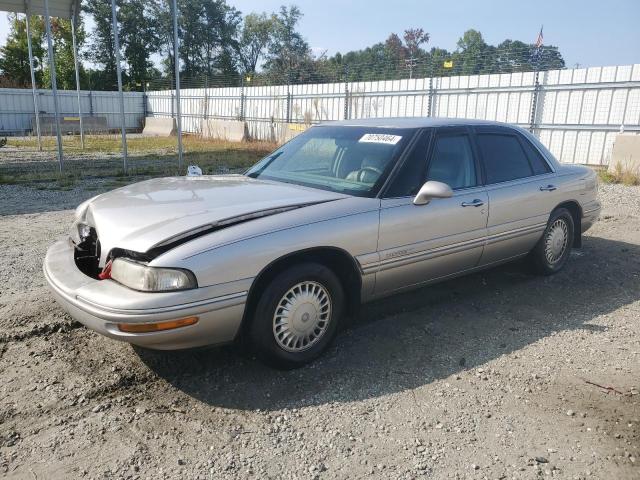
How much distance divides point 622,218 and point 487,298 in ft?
15.6

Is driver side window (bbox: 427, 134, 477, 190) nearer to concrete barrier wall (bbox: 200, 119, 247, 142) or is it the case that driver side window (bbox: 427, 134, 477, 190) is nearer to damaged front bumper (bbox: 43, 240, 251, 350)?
damaged front bumper (bbox: 43, 240, 251, 350)

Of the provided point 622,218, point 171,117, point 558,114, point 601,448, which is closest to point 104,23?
point 171,117

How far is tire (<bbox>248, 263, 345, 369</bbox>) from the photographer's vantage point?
10.2 ft

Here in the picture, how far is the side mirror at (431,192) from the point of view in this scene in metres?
3.67

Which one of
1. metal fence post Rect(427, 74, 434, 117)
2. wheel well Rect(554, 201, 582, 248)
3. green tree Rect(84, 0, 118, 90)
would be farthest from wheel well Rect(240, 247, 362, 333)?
green tree Rect(84, 0, 118, 90)

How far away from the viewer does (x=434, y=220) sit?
3918 millimetres

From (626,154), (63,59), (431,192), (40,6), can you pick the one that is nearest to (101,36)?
(63,59)

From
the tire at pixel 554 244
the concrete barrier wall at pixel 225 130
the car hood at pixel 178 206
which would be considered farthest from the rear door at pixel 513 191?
the concrete barrier wall at pixel 225 130

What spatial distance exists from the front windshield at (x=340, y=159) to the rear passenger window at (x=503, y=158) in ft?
3.03

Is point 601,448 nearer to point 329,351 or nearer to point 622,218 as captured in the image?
point 329,351

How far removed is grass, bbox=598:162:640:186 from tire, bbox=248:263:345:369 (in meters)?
10.3

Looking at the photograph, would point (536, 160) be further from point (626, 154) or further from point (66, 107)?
point (66, 107)

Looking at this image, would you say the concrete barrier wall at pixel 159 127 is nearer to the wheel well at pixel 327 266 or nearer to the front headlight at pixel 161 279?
the wheel well at pixel 327 266

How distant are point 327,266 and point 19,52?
1773 inches
